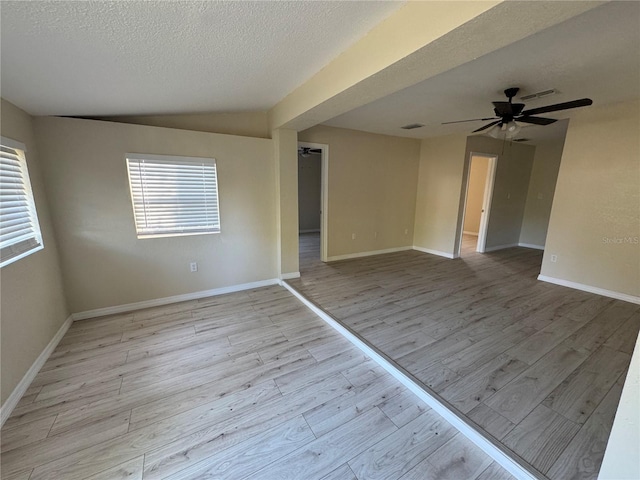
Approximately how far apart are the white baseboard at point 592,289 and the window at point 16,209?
6.32 m

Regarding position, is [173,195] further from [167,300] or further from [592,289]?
[592,289]

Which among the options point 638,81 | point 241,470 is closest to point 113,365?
point 241,470

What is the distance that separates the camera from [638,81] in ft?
8.22

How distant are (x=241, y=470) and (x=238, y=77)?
2862 millimetres

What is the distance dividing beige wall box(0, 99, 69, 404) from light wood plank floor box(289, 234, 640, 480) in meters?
2.57

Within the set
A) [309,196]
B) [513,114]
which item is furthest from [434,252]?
[309,196]

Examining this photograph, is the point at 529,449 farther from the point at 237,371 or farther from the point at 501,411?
the point at 237,371

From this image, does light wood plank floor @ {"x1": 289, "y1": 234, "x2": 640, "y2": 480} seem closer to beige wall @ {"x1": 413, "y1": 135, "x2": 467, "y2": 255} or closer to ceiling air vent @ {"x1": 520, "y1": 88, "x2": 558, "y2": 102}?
beige wall @ {"x1": 413, "y1": 135, "x2": 467, "y2": 255}

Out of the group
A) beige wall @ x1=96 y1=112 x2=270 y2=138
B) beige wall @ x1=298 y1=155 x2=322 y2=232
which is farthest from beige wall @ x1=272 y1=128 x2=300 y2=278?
beige wall @ x1=298 y1=155 x2=322 y2=232

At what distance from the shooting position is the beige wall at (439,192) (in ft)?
16.8

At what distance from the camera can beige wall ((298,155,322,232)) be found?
8.10m

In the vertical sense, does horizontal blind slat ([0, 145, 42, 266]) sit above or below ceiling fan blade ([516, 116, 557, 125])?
below

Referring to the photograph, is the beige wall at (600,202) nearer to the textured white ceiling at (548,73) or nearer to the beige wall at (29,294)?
the textured white ceiling at (548,73)

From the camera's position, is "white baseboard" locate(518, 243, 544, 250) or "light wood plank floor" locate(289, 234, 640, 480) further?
"white baseboard" locate(518, 243, 544, 250)
